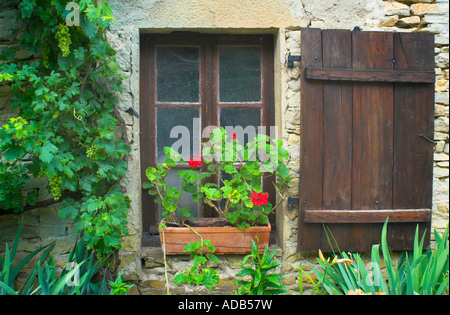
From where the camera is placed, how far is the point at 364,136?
2.48 metres

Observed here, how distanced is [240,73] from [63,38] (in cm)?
125

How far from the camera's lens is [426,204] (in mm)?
2518

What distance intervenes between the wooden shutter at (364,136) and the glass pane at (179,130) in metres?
0.82

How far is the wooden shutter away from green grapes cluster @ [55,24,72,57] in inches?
59.4

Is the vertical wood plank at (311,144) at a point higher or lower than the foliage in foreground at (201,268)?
higher

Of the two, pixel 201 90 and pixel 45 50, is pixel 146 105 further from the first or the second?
pixel 45 50

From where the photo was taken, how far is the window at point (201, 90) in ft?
8.95

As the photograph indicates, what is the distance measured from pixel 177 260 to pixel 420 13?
248 centimetres

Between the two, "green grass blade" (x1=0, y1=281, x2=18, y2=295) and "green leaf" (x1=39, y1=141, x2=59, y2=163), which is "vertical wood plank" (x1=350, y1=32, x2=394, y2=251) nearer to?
"green leaf" (x1=39, y1=141, x2=59, y2=163)

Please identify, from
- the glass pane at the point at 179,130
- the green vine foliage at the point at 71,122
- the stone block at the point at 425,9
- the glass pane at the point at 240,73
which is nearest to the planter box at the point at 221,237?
the green vine foliage at the point at 71,122

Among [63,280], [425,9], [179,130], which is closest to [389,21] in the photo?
[425,9]

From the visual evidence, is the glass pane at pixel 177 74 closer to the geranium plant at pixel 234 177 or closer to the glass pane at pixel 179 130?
the glass pane at pixel 179 130
